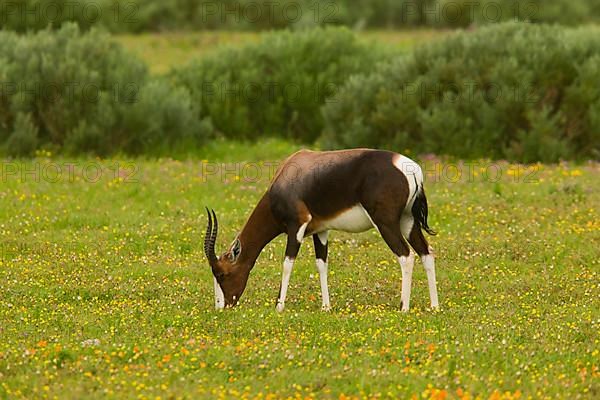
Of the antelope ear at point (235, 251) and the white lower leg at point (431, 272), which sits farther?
the antelope ear at point (235, 251)

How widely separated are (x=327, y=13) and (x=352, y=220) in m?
28.0

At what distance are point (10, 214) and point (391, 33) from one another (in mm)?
22039

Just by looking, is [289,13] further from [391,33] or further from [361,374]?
[361,374]

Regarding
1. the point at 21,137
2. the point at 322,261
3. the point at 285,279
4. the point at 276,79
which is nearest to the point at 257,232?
the point at 285,279

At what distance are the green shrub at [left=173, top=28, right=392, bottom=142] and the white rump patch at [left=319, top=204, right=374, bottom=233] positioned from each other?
1430 cm

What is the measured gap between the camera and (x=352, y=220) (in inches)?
487

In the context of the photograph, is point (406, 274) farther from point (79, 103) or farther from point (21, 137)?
point (79, 103)

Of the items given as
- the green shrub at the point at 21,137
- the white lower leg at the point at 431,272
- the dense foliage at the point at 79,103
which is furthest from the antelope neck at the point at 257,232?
the green shrub at the point at 21,137

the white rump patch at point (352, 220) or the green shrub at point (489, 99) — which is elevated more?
the white rump patch at point (352, 220)

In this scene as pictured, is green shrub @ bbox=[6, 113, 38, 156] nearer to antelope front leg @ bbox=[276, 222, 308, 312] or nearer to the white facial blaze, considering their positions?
the white facial blaze

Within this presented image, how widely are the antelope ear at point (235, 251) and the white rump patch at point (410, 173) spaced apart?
6.63 feet

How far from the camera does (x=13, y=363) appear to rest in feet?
33.4

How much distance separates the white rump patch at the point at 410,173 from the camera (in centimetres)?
1209

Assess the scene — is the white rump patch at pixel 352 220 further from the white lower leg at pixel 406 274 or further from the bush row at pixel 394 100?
the bush row at pixel 394 100
